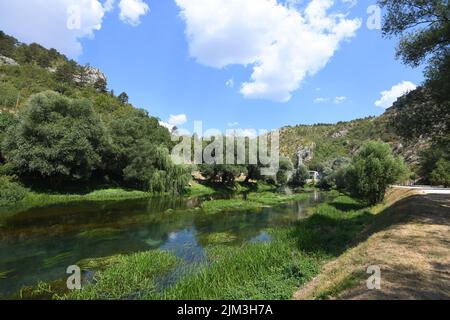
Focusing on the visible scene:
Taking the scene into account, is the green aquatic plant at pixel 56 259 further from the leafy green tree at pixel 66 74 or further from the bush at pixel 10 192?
the leafy green tree at pixel 66 74

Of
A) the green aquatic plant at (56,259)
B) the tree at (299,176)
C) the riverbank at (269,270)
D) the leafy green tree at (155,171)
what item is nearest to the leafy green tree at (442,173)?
the tree at (299,176)

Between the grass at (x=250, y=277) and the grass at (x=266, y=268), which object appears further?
the grass at (x=266, y=268)

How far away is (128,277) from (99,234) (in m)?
8.70

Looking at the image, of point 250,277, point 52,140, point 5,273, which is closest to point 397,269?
point 250,277

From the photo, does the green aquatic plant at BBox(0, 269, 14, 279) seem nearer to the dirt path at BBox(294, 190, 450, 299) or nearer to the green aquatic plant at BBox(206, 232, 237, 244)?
the green aquatic plant at BBox(206, 232, 237, 244)

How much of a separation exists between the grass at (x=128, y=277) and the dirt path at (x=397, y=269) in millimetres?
5750

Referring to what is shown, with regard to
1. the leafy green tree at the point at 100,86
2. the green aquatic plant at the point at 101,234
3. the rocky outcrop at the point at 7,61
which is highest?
the rocky outcrop at the point at 7,61

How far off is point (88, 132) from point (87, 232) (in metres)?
21.7

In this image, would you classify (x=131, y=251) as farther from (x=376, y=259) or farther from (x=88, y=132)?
(x=88, y=132)

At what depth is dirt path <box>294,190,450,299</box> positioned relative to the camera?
24.4 ft

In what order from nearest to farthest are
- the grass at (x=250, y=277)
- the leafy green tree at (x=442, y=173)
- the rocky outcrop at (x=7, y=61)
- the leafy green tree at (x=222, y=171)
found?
the grass at (x=250, y=277), the leafy green tree at (x=442, y=173), the leafy green tree at (x=222, y=171), the rocky outcrop at (x=7, y=61)

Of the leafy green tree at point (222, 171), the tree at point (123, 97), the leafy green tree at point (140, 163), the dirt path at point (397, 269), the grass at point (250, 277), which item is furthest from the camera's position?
the tree at point (123, 97)

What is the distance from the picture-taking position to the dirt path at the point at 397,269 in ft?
24.4
